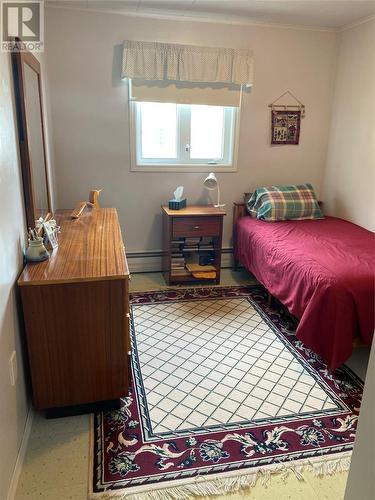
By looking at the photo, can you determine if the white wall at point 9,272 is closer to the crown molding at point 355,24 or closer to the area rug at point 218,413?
the area rug at point 218,413

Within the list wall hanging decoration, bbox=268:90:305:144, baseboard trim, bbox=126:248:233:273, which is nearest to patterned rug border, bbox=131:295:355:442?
baseboard trim, bbox=126:248:233:273

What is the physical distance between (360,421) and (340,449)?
951 mm

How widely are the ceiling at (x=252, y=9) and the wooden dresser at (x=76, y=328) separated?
2.38m

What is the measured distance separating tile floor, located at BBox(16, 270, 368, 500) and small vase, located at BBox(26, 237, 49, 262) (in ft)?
2.68

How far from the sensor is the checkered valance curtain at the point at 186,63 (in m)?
3.22

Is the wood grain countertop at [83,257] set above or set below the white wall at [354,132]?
below

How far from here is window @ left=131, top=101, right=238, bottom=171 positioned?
3570 millimetres

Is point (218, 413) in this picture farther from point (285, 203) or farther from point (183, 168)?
point (183, 168)

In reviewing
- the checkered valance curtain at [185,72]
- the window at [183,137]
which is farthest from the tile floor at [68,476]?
the checkered valance curtain at [185,72]

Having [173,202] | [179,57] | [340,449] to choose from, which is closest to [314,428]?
[340,449]

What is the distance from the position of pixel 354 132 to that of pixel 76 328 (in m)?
3.17

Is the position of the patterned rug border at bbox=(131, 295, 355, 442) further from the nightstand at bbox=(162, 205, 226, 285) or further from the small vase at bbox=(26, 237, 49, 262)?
the nightstand at bbox=(162, 205, 226, 285)

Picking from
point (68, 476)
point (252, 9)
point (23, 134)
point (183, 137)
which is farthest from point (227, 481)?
point (252, 9)

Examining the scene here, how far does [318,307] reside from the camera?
2.21 metres
